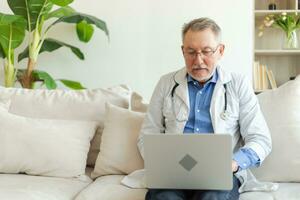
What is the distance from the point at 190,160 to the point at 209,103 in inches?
18.0

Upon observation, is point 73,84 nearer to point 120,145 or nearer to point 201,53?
Result: point 120,145

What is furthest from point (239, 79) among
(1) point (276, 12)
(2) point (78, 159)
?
(1) point (276, 12)

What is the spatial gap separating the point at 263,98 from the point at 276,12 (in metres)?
1.85

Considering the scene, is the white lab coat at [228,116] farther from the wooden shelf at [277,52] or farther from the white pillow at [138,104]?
the wooden shelf at [277,52]

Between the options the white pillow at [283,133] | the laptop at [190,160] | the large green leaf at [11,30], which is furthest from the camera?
the large green leaf at [11,30]

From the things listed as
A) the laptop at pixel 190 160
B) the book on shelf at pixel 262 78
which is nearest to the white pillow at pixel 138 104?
the laptop at pixel 190 160

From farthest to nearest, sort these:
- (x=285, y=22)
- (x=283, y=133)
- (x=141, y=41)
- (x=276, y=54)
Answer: (x=276, y=54)
(x=285, y=22)
(x=141, y=41)
(x=283, y=133)

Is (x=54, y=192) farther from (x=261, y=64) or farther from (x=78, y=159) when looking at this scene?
(x=261, y=64)

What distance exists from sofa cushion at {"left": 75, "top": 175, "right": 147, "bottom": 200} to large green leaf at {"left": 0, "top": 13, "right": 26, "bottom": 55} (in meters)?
1.24

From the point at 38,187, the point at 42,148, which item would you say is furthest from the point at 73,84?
the point at 38,187

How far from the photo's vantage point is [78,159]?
2.08 metres

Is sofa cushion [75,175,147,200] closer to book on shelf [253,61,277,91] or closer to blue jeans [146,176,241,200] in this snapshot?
blue jeans [146,176,241,200]

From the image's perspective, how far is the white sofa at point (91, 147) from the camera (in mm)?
1836

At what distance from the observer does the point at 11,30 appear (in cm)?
281
